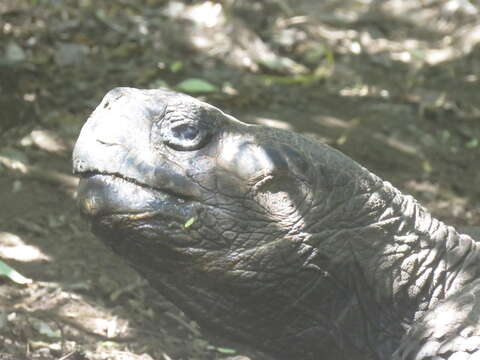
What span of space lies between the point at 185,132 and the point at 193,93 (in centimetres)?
365

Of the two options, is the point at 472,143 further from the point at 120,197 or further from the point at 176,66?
the point at 120,197

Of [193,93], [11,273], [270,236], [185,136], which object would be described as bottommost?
[11,273]

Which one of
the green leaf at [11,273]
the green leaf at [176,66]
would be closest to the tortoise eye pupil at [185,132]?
the green leaf at [11,273]

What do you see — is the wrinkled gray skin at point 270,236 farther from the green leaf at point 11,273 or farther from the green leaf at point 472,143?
the green leaf at point 472,143

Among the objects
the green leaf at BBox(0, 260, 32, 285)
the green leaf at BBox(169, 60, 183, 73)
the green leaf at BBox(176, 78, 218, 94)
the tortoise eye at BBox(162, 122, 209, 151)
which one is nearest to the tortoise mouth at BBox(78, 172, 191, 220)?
the tortoise eye at BBox(162, 122, 209, 151)

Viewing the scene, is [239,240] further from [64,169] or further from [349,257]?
[64,169]

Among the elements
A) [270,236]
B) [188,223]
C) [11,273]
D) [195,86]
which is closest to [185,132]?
[188,223]

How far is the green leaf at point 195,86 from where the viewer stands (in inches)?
260

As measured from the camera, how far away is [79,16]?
7.59 m

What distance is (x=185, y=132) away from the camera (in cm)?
303

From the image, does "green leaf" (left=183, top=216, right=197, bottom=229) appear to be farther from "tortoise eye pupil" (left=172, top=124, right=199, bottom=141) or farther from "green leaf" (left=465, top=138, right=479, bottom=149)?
"green leaf" (left=465, top=138, right=479, bottom=149)

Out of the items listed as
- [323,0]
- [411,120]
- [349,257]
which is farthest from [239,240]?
[323,0]

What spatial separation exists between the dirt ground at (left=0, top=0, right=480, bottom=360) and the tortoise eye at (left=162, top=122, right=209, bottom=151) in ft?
2.53

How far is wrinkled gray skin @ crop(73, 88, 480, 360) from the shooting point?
296 cm
